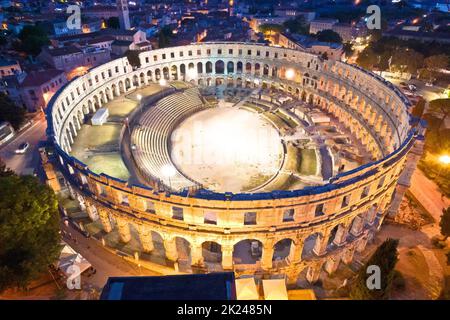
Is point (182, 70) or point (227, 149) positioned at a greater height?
point (182, 70)

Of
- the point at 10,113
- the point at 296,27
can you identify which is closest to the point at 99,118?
the point at 10,113

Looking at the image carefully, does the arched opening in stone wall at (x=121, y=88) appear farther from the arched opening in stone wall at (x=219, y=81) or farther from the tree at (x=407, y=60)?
Result: the tree at (x=407, y=60)

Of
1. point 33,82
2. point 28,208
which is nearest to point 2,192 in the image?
point 28,208

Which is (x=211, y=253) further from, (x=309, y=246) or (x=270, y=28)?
(x=270, y=28)

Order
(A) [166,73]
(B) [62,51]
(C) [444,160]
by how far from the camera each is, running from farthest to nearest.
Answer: (A) [166,73] < (B) [62,51] < (C) [444,160]

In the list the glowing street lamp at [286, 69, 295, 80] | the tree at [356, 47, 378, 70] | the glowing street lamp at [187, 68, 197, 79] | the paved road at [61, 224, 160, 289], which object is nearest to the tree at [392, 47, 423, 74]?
the tree at [356, 47, 378, 70]

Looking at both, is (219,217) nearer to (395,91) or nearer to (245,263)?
(245,263)
